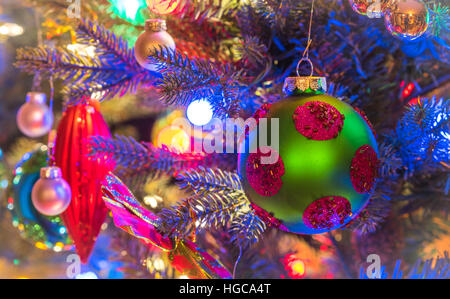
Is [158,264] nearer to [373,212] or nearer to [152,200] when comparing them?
[152,200]

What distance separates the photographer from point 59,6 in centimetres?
81

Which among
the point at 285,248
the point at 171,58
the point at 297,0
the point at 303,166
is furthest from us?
the point at 285,248

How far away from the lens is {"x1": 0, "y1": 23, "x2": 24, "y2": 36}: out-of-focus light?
3.18 feet

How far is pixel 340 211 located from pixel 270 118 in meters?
0.13

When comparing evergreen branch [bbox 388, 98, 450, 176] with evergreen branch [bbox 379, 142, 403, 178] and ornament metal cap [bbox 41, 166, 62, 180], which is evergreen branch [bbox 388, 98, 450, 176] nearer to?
evergreen branch [bbox 379, 142, 403, 178]

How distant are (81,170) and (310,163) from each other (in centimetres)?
51

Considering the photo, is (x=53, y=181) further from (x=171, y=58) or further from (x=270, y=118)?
(x=270, y=118)

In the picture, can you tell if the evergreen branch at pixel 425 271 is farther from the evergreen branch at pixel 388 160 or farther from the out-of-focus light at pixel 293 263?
the evergreen branch at pixel 388 160

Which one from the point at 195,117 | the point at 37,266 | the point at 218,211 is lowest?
the point at 37,266

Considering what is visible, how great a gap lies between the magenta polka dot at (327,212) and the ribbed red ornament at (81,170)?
45 centimetres

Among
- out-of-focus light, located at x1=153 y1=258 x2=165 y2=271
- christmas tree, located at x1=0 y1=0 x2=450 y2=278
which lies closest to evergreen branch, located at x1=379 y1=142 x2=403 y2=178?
christmas tree, located at x1=0 y1=0 x2=450 y2=278

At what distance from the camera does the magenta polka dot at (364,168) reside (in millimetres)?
506

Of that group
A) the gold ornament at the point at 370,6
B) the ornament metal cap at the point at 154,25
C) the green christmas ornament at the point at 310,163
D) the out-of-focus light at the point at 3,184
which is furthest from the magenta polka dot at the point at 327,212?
the out-of-focus light at the point at 3,184
